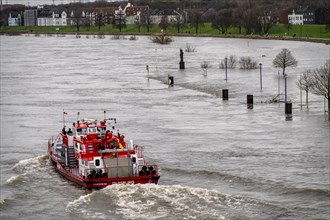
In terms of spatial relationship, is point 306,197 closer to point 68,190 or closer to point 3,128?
point 68,190

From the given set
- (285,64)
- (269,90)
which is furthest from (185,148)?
(285,64)

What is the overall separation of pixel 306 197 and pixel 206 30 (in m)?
145

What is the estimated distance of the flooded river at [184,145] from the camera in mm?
27359

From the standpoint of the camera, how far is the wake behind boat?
29.2 meters

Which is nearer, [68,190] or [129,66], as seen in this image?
[68,190]

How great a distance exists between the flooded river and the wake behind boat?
439mm

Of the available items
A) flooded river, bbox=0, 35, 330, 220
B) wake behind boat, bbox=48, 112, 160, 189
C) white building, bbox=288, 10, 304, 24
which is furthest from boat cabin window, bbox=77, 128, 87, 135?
white building, bbox=288, 10, 304, 24

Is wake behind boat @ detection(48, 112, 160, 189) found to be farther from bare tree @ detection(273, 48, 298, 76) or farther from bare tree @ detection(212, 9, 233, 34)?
bare tree @ detection(212, 9, 233, 34)

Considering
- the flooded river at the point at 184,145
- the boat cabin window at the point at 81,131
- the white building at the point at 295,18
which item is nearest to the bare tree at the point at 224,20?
Answer: the white building at the point at 295,18

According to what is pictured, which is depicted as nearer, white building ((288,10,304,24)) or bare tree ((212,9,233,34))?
bare tree ((212,9,233,34))

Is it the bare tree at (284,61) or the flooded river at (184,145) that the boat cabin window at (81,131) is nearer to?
the flooded river at (184,145)

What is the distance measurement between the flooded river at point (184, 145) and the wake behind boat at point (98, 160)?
0.44m

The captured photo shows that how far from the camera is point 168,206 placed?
1061 inches

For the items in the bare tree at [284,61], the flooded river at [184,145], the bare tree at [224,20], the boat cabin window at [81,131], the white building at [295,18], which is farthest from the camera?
the white building at [295,18]
